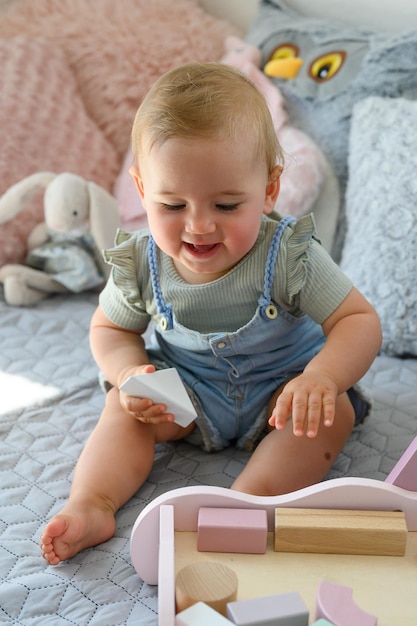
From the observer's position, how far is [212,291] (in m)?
1.02

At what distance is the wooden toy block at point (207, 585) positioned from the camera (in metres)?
0.69

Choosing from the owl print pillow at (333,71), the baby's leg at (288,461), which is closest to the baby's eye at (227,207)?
the baby's leg at (288,461)

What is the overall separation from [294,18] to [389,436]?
3.07 feet

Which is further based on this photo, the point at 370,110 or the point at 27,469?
the point at 370,110

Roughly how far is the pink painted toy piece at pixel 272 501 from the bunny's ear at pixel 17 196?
0.86m

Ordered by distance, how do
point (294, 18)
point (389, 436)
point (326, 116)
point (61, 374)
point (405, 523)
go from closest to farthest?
point (405, 523)
point (389, 436)
point (61, 374)
point (326, 116)
point (294, 18)

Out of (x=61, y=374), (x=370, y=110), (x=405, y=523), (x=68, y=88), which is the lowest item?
(x=61, y=374)

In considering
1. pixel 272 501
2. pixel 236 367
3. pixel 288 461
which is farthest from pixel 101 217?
pixel 272 501

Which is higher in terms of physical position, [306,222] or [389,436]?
[306,222]

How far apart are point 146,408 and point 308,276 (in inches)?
10.0

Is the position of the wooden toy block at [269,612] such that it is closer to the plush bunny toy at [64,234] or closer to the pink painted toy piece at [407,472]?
the pink painted toy piece at [407,472]

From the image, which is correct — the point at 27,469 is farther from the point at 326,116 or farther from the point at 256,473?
the point at 326,116

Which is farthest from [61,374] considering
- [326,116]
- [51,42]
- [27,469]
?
[51,42]

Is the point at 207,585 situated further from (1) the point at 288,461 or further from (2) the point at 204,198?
(2) the point at 204,198
